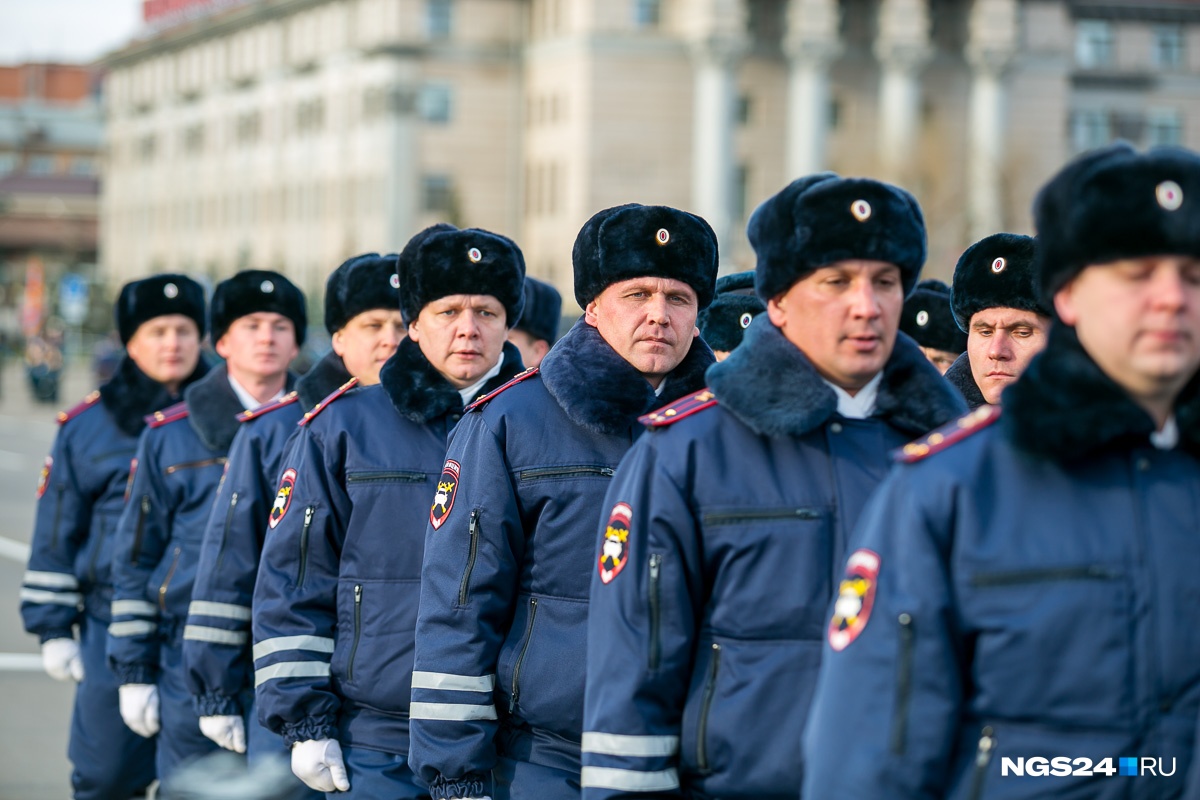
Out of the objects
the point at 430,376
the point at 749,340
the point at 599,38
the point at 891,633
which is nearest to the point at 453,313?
the point at 430,376

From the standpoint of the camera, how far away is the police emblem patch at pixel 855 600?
384 centimetres

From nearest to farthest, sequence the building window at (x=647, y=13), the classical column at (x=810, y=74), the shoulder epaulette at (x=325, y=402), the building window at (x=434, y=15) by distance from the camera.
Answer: the shoulder epaulette at (x=325, y=402)
the classical column at (x=810, y=74)
the building window at (x=647, y=13)
the building window at (x=434, y=15)

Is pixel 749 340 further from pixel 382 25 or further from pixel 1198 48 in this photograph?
pixel 1198 48

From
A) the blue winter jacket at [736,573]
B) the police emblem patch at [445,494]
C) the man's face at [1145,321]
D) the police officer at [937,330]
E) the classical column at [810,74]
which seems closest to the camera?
the man's face at [1145,321]

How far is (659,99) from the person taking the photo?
87250 mm

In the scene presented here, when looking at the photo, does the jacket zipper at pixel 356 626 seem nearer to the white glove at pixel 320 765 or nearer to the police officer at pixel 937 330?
the white glove at pixel 320 765

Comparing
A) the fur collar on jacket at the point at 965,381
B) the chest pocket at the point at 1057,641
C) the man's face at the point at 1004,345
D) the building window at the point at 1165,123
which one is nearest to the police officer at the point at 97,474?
the fur collar on jacket at the point at 965,381

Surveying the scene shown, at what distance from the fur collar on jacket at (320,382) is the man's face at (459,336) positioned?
87 centimetres

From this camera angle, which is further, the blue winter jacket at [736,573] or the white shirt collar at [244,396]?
the white shirt collar at [244,396]

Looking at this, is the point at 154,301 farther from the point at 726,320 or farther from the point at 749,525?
the point at 749,525

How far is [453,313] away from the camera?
6816 mm

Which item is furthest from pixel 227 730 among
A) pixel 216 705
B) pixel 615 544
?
pixel 615 544

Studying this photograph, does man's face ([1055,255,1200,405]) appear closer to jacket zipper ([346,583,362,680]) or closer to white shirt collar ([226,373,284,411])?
jacket zipper ([346,583,362,680])

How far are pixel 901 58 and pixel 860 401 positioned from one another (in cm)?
8458
